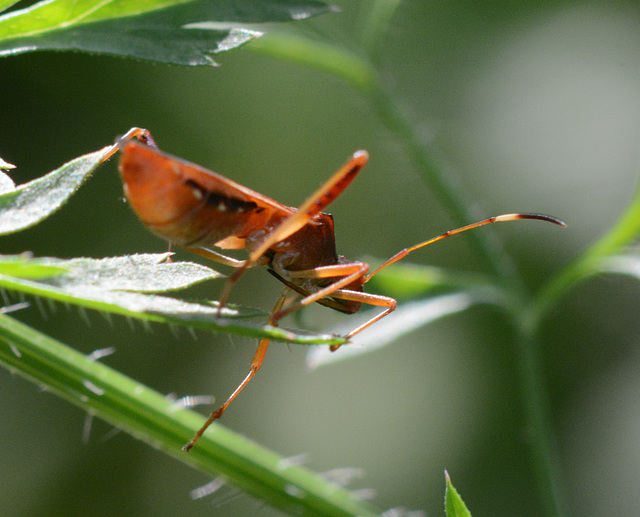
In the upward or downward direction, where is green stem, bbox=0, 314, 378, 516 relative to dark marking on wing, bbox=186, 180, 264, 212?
downward

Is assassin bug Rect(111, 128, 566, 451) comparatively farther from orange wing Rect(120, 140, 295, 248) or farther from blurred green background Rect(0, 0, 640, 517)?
blurred green background Rect(0, 0, 640, 517)

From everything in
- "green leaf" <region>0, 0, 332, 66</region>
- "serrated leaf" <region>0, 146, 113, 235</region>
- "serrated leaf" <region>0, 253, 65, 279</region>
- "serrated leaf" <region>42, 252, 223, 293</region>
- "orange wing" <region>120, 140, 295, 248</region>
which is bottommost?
"serrated leaf" <region>0, 253, 65, 279</region>

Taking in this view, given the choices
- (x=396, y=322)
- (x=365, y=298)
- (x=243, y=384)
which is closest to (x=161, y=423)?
(x=243, y=384)

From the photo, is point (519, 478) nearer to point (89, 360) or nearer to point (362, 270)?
point (362, 270)

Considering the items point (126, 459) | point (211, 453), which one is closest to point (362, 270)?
point (211, 453)

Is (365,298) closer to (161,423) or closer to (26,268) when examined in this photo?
(161,423)

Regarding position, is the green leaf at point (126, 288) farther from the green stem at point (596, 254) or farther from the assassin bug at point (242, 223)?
the green stem at point (596, 254)

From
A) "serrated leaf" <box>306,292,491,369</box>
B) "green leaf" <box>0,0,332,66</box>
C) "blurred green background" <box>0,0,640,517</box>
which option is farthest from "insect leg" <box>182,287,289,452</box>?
"blurred green background" <box>0,0,640,517</box>
